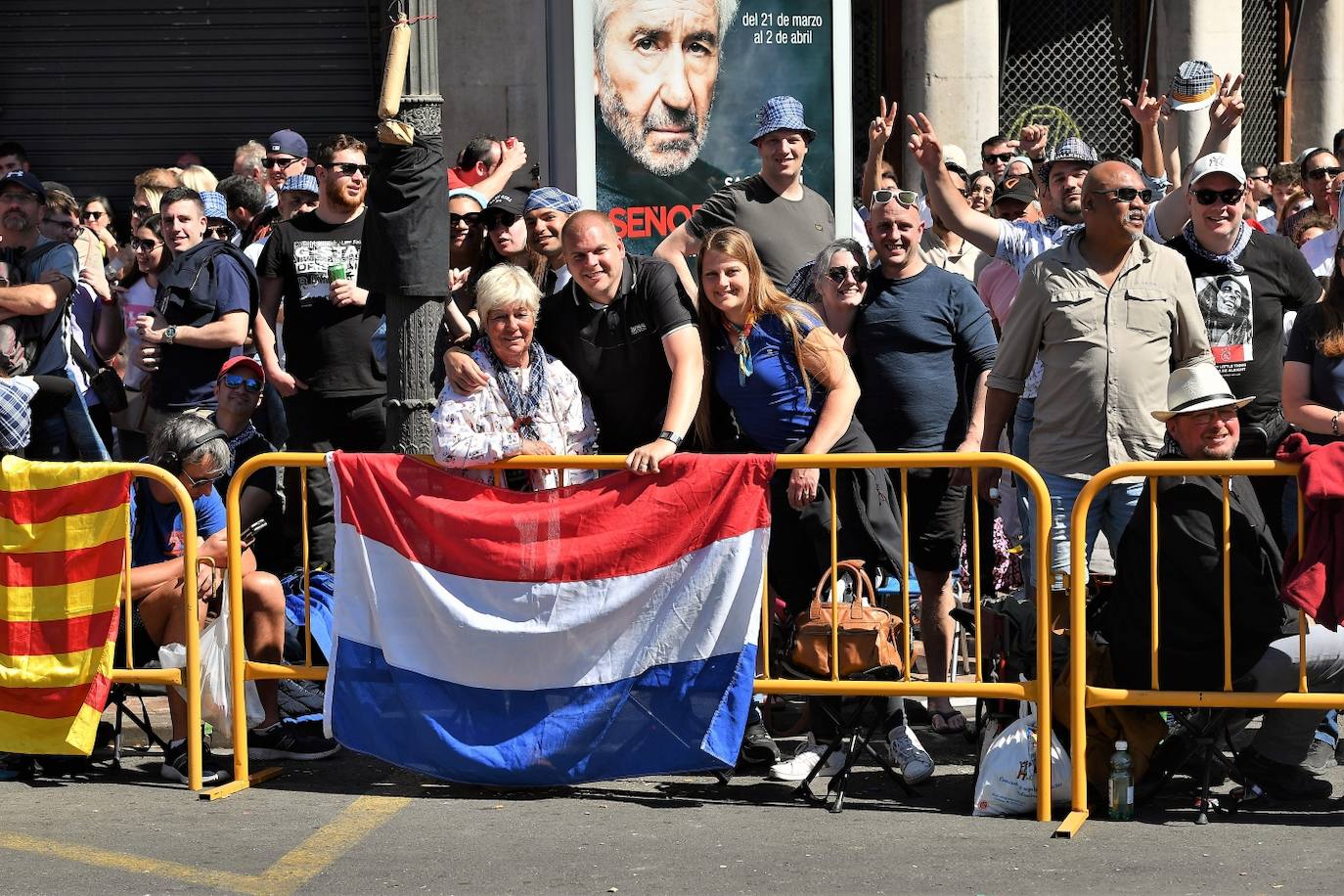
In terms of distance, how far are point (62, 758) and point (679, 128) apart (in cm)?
463

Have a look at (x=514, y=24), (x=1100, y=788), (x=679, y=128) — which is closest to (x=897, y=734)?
(x=1100, y=788)

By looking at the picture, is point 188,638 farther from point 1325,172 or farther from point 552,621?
point 1325,172

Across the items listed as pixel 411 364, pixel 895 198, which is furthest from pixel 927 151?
pixel 411 364

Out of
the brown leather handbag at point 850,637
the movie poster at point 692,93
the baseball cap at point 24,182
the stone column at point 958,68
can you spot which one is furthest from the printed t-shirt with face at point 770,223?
the stone column at point 958,68

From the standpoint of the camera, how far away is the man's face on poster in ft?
32.6

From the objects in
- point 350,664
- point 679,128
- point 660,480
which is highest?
point 679,128

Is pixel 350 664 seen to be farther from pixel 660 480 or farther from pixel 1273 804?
pixel 1273 804

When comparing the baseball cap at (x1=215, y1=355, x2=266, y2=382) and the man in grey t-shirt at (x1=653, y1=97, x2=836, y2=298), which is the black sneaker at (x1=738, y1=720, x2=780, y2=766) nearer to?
the man in grey t-shirt at (x1=653, y1=97, x2=836, y2=298)

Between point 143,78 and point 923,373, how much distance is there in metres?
9.75

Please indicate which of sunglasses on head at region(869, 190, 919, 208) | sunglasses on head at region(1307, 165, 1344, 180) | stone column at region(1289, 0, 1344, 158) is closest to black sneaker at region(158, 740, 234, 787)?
sunglasses on head at region(869, 190, 919, 208)

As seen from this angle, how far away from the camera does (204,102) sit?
50.7ft

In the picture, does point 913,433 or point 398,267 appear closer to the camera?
point 398,267

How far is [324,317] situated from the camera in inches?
341

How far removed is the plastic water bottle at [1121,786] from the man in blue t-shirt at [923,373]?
4.51 ft
